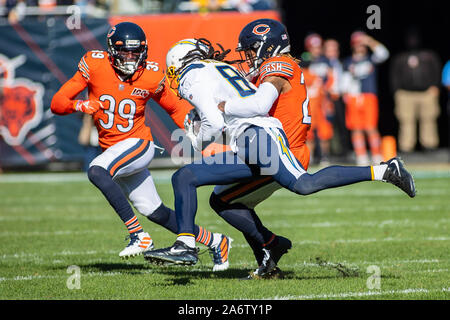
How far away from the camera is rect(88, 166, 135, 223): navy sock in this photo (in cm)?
562

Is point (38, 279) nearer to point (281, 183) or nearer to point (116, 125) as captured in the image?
point (116, 125)

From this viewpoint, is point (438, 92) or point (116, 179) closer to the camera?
point (116, 179)

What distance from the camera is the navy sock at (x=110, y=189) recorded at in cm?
562

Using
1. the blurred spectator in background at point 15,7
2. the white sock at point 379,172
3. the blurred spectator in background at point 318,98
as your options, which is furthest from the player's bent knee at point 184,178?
the blurred spectator in background at point 15,7

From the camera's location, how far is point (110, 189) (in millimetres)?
5637

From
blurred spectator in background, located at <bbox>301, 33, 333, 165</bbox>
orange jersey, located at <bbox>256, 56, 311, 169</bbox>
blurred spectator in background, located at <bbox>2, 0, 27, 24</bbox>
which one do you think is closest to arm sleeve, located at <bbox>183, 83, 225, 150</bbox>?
orange jersey, located at <bbox>256, 56, 311, 169</bbox>

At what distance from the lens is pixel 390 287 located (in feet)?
15.8

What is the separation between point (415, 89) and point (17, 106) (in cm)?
722

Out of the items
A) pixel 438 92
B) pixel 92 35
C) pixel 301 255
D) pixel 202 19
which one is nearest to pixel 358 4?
pixel 438 92

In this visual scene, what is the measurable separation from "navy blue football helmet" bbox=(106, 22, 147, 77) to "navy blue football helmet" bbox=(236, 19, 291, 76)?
928 millimetres

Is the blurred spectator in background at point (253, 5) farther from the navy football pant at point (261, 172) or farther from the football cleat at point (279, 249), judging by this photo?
the navy football pant at point (261, 172)

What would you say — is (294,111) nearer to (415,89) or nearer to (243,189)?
(243,189)

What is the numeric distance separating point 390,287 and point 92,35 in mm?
10267
